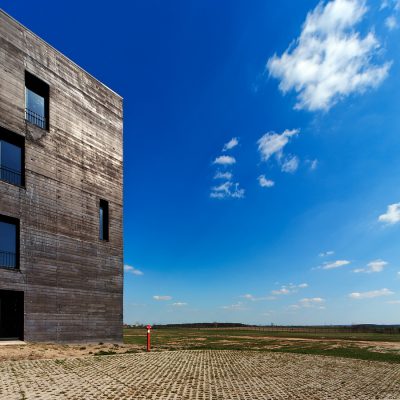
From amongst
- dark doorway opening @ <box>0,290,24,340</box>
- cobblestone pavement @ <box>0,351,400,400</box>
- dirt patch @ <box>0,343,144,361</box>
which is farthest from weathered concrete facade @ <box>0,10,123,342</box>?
cobblestone pavement @ <box>0,351,400,400</box>

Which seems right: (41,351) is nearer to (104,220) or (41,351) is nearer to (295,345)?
(104,220)

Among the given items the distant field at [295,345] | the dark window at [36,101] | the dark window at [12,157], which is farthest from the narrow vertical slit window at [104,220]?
the distant field at [295,345]

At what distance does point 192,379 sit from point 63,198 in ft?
48.0

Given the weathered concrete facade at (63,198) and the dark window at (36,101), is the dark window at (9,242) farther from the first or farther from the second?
the dark window at (36,101)

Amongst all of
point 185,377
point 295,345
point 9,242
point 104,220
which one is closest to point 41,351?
point 9,242

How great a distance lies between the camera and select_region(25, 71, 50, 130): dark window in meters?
22.7

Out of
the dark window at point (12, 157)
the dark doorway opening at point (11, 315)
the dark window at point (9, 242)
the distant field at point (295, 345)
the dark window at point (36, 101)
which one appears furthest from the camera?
the distant field at point (295, 345)

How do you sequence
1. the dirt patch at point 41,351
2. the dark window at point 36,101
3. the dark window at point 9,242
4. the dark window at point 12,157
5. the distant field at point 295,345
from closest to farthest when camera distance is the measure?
the dirt patch at point 41,351
the dark window at point 9,242
the dark window at point 12,157
the dark window at point 36,101
the distant field at point 295,345

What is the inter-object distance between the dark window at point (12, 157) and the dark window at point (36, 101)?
159 centimetres

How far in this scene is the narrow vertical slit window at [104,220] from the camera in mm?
27053

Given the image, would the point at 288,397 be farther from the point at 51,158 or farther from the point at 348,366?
the point at 51,158

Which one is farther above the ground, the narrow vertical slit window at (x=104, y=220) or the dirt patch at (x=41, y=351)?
the narrow vertical slit window at (x=104, y=220)

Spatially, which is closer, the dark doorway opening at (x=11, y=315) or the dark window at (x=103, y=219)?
the dark doorway opening at (x=11, y=315)

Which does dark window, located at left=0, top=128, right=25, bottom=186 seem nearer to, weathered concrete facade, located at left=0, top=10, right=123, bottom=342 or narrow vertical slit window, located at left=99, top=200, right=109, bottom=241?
weathered concrete facade, located at left=0, top=10, right=123, bottom=342
